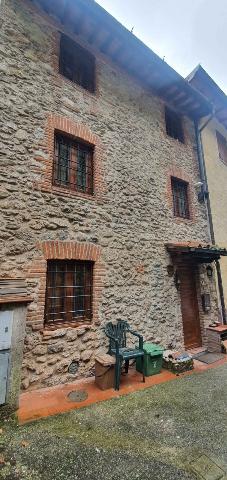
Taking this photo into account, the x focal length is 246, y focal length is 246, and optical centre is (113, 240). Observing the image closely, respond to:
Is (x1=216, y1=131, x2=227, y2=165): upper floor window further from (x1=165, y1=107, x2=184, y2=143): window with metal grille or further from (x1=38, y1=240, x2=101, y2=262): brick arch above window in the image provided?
(x1=38, y1=240, x2=101, y2=262): brick arch above window

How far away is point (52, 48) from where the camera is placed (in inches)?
234

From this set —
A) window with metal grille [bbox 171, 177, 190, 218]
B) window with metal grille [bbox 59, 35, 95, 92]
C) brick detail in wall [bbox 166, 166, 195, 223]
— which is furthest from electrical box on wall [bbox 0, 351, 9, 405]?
window with metal grille [bbox 59, 35, 95, 92]

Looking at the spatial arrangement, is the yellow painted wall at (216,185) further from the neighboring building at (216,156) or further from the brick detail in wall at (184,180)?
the brick detail in wall at (184,180)

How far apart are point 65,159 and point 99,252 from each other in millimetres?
2275

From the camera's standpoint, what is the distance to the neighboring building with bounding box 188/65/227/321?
29.8 ft

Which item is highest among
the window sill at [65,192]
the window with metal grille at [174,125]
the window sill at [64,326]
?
the window with metal grille at [174,125]

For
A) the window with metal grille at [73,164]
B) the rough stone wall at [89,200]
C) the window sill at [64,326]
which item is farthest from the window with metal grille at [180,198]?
the window sill at [64,326]

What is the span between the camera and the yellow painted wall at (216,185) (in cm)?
902

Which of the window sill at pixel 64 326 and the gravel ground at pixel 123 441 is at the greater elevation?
the window sill at pixel 64 326

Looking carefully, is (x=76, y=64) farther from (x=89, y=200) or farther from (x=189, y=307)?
(x=189, y=307)

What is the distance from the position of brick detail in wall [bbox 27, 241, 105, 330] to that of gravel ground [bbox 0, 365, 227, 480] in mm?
1585

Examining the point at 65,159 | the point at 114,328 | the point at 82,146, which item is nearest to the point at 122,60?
the point at 82,146

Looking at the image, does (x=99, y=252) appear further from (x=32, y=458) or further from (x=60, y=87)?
(x=60, y=87)

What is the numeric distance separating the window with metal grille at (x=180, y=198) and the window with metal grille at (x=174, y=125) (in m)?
1.80
